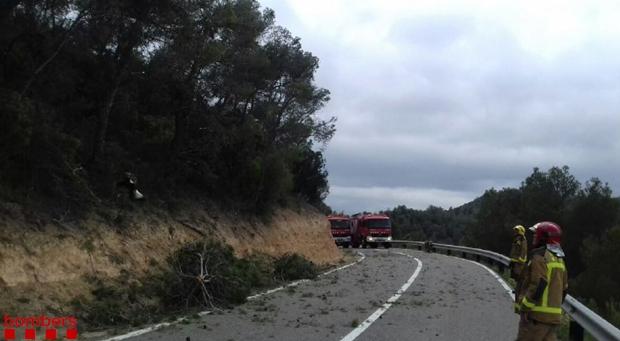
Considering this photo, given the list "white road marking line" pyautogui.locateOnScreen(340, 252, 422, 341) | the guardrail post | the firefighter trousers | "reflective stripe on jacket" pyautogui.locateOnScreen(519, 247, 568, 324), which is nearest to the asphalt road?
"white road marking line" pyautogui.locateOnScreen(340, 252, 422, 341)

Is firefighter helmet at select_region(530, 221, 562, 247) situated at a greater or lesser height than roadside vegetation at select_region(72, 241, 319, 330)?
greater

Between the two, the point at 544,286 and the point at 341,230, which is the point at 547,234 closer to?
the point at 544,286

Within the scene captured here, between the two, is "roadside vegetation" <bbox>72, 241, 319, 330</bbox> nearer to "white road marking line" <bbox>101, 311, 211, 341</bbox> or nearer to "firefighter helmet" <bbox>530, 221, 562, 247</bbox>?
"white road marking line" <bbox>101, 311, 211, 341</bbox>

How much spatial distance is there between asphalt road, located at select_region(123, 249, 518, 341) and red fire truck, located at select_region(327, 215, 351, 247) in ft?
109

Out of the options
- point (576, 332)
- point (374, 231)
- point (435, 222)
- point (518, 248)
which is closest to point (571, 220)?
point (374, 231)

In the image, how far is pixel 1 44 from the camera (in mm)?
14016

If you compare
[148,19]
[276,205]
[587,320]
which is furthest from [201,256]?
[276,205]

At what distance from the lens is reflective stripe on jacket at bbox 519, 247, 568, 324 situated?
6.60 m

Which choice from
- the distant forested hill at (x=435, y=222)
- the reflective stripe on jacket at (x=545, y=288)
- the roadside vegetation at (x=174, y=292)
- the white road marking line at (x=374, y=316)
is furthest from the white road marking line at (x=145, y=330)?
the distant forested hill at (x=435, y=222)

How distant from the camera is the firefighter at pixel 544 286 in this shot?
661 cm

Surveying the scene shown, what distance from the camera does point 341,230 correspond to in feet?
175

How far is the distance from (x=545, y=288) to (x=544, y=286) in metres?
0.04

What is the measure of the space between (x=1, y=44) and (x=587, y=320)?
42.7ft

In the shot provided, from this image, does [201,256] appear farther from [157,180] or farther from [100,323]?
[157,180]
